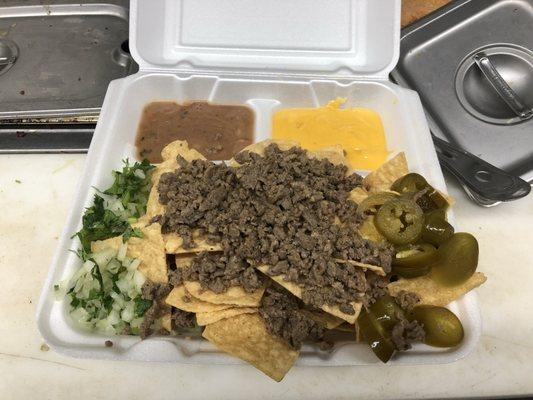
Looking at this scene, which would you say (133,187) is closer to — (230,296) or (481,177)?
(230,296)

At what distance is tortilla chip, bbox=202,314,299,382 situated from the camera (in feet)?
5.05

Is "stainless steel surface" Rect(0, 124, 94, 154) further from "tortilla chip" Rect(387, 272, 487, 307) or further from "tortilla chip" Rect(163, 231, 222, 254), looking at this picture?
"tortilla chip" Rect(387, 272, 487, 307)

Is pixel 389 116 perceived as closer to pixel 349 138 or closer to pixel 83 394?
pixel 349 138

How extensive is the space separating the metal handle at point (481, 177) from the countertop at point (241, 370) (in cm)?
33

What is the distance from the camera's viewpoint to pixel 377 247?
1.66 m

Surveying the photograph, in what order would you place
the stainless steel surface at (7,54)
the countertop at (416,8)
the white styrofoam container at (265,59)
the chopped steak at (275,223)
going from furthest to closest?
1. the countertop at (416,8)
2. the stainless steel surface at (7,54)
3. the white styrofoam container at (265,59)
4. the chopped steak at (275,223)

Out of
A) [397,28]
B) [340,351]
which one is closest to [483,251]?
[340,351]

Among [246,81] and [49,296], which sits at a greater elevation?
[246,81]

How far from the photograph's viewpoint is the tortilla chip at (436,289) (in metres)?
1.67

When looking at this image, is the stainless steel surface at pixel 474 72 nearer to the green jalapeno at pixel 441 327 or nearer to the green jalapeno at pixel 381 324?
the green jalapeno at pixel 441 327

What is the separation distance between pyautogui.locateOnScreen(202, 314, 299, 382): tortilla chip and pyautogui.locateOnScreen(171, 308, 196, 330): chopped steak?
0.15 m

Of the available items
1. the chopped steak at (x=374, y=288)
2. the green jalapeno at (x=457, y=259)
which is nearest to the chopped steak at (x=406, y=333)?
the chopped steak at (x=374, y=288)

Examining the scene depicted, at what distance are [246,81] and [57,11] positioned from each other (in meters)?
1.60

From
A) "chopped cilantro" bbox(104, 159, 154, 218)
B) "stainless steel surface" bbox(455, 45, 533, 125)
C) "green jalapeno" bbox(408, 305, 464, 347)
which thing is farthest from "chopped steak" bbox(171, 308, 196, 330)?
"stainless steel surface" bbox(455, 45, 533, 125)
